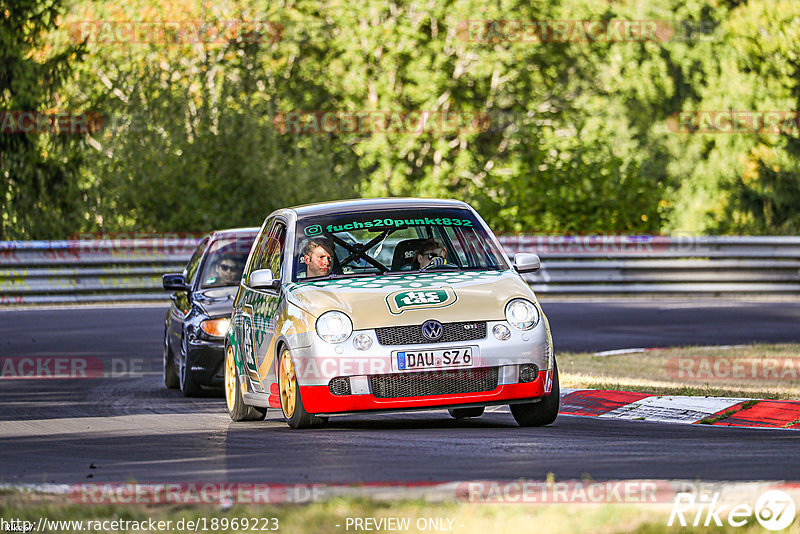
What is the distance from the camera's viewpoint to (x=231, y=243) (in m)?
14.8

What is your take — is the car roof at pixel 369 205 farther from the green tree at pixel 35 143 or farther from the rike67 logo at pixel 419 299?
the green tree at pixel 35 143

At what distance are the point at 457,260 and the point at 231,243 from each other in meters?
4.41

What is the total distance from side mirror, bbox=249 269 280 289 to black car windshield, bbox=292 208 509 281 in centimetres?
17

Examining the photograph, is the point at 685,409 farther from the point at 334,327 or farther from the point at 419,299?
the point at 334,327

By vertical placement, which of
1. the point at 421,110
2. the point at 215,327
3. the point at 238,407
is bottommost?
the point at 238,407

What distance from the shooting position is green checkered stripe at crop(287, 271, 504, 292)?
10.1 m

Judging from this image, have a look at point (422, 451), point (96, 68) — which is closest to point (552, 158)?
point (96, 68)

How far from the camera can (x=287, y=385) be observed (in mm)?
10203

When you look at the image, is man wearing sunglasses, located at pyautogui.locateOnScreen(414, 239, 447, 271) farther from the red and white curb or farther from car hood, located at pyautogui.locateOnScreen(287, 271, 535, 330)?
the red and white curb

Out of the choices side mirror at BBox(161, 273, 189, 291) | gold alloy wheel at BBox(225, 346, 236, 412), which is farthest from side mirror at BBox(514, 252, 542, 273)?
side mirror at BBox(161, 273, 189, 291)

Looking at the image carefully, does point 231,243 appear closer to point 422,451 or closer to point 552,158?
point 422,451

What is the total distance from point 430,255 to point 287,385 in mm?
1465

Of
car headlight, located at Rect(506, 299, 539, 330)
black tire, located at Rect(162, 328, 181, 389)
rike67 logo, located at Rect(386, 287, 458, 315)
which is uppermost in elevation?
rike67 logo, located at Rect(386, 287, 458, 315)

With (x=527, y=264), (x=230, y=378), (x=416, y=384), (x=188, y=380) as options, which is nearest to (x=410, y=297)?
(x=416, y=384)
